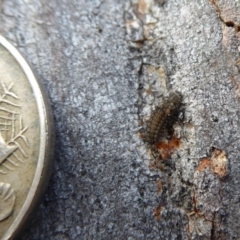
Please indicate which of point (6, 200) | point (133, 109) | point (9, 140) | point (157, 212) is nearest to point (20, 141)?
point (9, 140)

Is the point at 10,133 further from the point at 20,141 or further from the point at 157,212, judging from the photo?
the point at 157,212

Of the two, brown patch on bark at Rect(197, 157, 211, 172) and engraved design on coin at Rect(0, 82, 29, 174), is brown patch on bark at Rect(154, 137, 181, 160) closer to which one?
brown patch on bark at Rect(197, 157, 211, 172)

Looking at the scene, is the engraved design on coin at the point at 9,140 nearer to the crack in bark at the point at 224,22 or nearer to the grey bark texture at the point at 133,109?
the grey bark texture at the point at 133,109

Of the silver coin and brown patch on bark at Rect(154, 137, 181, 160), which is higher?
brown patch on bark at Rect(154, 137, 181, 160)

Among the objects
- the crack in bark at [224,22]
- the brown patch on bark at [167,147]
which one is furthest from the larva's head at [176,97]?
the crack in bark at [224,22]

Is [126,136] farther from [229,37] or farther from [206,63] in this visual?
[229,37]

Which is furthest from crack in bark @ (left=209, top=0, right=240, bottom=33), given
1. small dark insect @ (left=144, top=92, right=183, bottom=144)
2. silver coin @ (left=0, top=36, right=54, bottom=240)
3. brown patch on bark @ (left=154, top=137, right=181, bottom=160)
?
silver coin @ (left=0, top=36, right=54, bottom=240)
